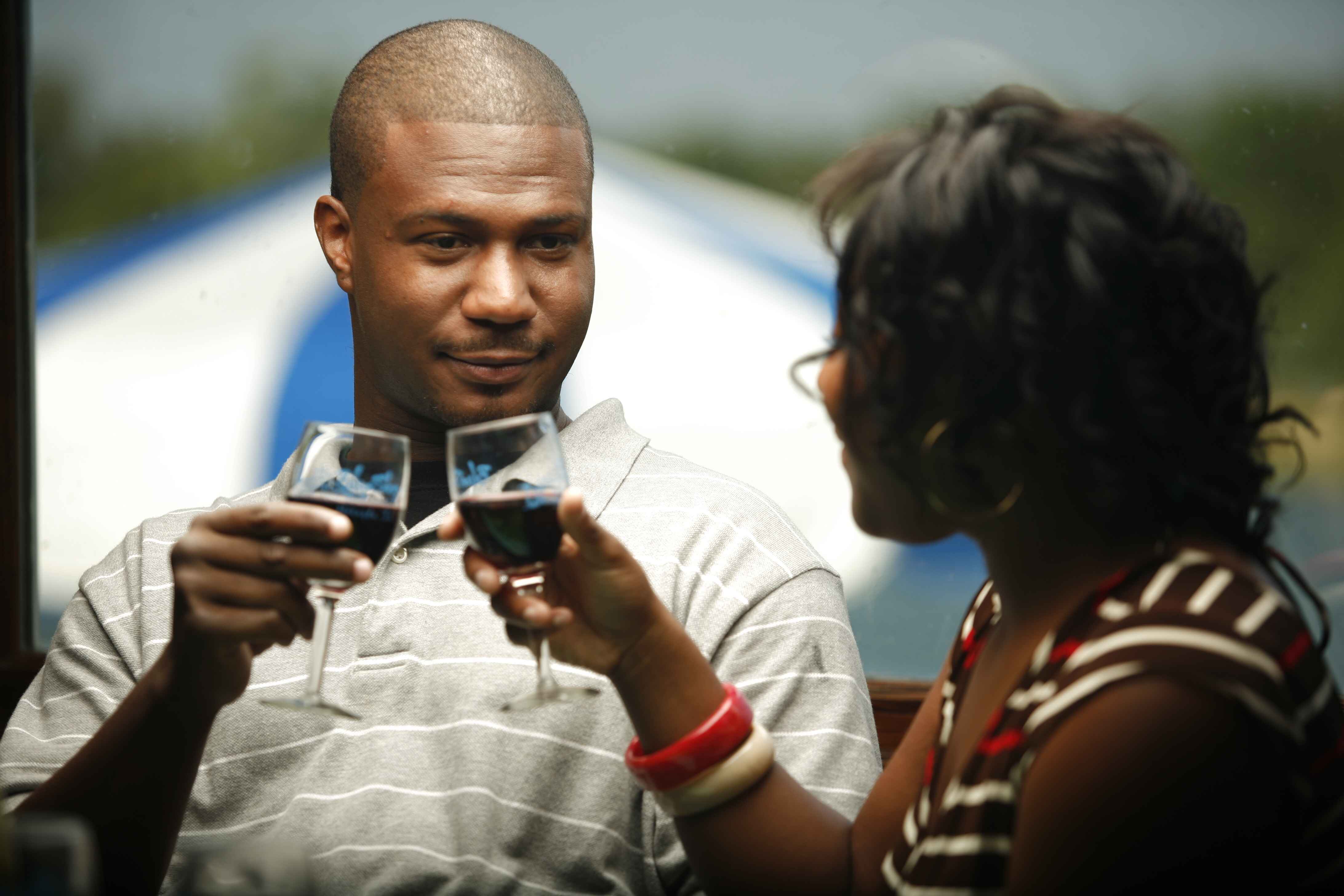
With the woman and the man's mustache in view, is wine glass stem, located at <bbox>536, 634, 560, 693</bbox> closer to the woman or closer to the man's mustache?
the woman

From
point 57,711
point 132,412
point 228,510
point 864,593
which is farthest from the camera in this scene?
point 132,412

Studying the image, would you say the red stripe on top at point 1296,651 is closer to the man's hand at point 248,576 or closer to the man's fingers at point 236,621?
the man's hand at point 248,576

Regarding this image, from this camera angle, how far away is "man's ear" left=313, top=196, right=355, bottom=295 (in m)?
2.12

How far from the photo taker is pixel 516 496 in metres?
1.26

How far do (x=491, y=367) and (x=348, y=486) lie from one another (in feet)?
2.06

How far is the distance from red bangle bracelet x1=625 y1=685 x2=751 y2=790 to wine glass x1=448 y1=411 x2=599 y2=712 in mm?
103

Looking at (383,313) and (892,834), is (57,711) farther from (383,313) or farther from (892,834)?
(892,834)

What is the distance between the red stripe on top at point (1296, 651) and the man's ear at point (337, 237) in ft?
5.31

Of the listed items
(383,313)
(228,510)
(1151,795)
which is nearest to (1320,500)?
(1151,795)

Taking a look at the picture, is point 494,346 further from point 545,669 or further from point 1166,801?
point 1166,801

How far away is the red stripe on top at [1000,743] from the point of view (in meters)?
1.04

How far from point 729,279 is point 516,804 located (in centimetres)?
125

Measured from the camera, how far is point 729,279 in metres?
2.50

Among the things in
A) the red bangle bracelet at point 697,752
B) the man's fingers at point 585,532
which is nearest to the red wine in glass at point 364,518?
the man's fingers at point 585,532
